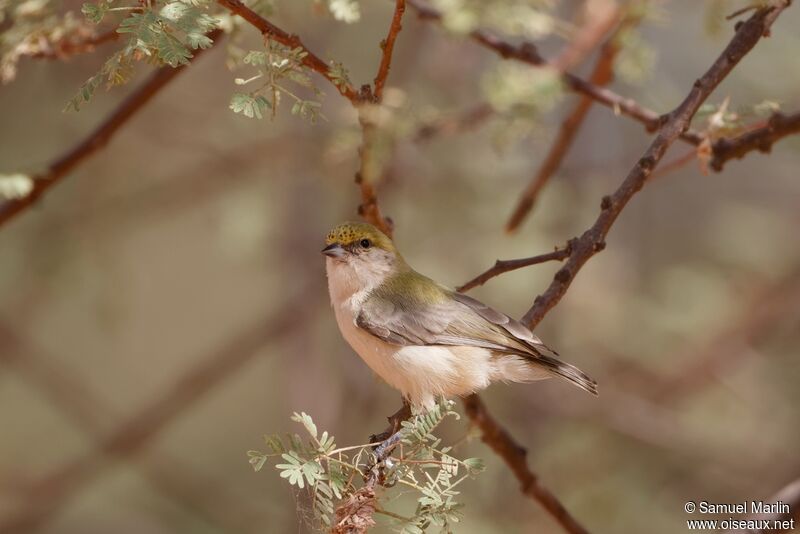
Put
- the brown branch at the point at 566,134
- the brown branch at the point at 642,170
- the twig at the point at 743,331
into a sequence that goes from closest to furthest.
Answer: the brown branch at the point at 642,170, the brown branch at the point at 566,134, the twig at the point at 743,331

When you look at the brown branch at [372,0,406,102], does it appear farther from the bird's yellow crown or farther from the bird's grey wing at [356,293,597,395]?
the bird's yellow crown

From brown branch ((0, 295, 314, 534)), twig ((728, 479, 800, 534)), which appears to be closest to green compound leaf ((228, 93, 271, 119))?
twig ((728, 479, 800, 534))

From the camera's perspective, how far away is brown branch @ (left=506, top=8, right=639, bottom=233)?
379cm

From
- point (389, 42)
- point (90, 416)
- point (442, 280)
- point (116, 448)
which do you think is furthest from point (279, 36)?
point (90, 416)

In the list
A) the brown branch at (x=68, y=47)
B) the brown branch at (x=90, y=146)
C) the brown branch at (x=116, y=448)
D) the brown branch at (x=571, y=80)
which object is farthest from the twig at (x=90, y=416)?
the brown branch at (x=571, y=80)

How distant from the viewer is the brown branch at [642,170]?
275 cm

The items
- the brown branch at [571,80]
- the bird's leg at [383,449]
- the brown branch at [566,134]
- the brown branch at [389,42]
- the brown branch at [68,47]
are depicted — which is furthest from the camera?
the brown branch at [566,134]

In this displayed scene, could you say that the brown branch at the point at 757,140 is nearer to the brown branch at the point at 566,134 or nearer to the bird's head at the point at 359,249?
the brown branch at the point at 566,134

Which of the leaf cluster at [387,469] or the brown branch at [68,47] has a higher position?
the brown branch at [68,47]

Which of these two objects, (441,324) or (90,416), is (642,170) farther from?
(90,416)

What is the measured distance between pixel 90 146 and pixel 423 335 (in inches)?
57.8

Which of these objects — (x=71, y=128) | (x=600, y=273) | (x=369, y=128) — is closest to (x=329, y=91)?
(x=71, y=128)

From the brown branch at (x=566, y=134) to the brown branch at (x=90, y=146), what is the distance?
4.59ft

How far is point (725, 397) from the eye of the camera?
591cm
